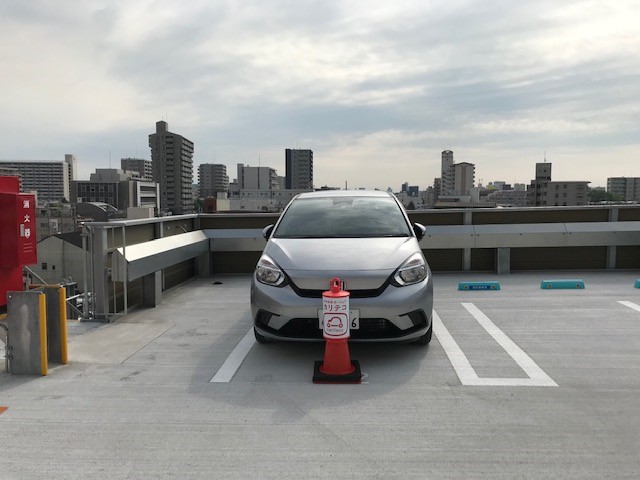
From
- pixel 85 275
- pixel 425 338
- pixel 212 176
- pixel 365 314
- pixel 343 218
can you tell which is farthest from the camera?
pixel 212 176

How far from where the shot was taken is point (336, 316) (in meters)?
3.93

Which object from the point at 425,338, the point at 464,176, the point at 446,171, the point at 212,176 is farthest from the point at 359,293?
the point at 212,176

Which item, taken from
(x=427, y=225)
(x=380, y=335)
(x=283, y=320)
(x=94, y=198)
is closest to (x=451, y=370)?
(x=380, y=335)

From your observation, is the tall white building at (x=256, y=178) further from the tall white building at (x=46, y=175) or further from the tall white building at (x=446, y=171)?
the tall white building at (x=46, y=175)

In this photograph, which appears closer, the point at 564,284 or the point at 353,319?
the point at 353,319

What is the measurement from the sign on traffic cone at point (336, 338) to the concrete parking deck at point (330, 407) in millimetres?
136

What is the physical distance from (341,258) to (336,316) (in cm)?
74

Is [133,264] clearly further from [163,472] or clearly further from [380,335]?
[163,472]

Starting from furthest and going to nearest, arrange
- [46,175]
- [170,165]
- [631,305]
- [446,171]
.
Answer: [46,175] < [446,171] < [170,165] < [631,305]

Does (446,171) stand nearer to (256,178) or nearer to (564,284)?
(256,178)

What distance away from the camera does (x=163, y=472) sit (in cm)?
269

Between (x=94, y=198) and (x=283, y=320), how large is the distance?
112862mm

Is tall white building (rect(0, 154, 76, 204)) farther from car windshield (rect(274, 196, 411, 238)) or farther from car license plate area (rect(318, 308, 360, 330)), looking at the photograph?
car license plate area (rect(318, 308, 360, 330))

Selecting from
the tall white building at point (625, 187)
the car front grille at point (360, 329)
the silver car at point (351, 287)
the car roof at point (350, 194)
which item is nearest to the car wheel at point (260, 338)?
the silver car at point (351, 287)
